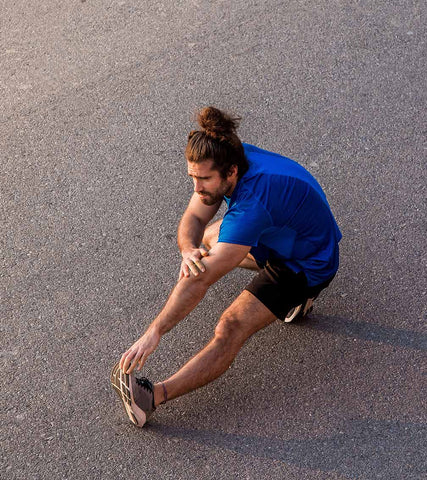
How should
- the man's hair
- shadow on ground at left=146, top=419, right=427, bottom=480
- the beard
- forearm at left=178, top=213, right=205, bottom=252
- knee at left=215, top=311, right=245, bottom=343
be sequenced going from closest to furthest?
shadow on ground at left=146, top=419, right=427, bottom=480 → the man's hair → the beard → knee at left=215, top=311, right=245, bottom=343 → forearm at left=178, top=213, right=205, bottom=252

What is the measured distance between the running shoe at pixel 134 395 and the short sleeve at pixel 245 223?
84 cm

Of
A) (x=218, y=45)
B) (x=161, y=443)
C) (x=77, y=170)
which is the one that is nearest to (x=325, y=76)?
(x=218, y=45)

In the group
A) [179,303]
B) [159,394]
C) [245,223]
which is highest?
[245,223]

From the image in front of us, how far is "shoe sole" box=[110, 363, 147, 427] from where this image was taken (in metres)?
3.76

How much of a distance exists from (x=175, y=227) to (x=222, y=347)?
1.23 meters

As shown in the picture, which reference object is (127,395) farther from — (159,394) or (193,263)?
(193,263)

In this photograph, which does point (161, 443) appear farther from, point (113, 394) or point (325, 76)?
point (325, 76)

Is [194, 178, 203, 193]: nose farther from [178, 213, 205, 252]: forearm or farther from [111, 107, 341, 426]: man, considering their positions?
[178, 213, 205, 252]: forearm

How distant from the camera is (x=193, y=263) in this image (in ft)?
12.8

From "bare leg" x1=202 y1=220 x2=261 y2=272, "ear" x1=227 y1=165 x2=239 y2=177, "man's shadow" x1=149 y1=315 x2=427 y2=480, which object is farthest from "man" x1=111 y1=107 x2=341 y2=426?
"man's shadow" x1=149 y1=315 x2=427 y2=480

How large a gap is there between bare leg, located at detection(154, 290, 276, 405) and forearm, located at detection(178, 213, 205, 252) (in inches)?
16.4

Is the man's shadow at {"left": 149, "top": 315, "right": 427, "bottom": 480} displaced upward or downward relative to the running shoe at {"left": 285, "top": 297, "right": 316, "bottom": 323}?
downward

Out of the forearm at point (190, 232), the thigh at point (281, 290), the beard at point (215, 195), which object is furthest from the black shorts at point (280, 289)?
the beard at point (215, 195)

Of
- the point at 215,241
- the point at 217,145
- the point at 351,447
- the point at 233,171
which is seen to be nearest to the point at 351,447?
the point at 351,447
